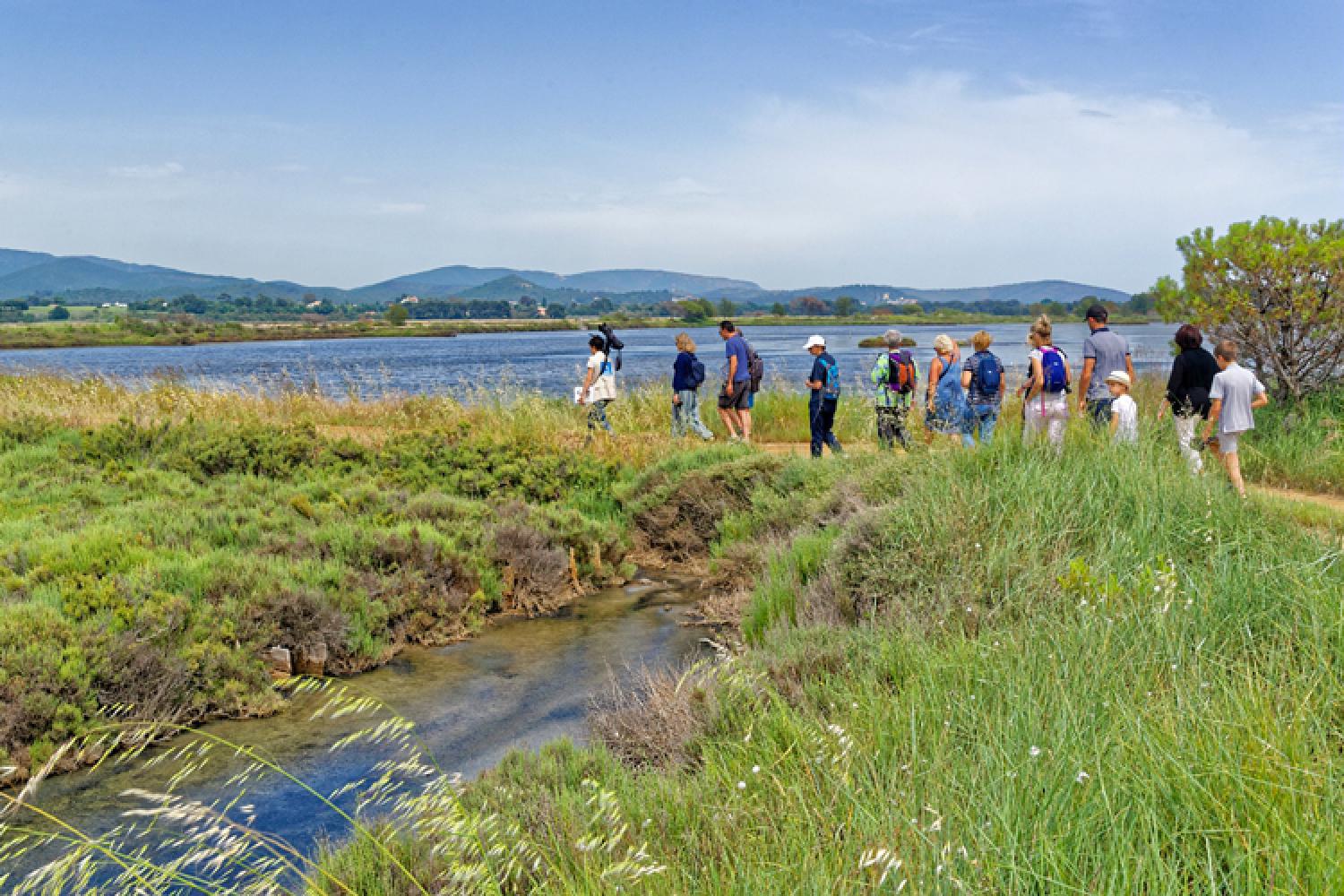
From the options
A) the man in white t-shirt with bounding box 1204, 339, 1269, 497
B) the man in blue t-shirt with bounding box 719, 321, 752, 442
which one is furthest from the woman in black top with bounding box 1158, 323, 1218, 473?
the man in blue t-shirt with bounding box 719, 321, 752, 442

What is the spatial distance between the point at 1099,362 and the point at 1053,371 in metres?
0.97

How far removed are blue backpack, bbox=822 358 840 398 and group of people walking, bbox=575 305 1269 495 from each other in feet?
0.05

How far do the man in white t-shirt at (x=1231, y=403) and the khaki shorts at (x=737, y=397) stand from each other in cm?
619

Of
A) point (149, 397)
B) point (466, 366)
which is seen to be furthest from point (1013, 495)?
point (466, 366)

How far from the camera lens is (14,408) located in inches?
565

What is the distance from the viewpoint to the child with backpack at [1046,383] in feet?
31.1

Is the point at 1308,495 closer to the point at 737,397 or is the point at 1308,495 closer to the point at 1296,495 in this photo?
the point at 1296,495

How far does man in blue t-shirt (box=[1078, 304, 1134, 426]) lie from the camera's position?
995 cm

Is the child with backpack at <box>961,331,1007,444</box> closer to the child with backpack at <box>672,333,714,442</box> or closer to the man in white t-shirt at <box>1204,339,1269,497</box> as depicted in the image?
the man in white t-shirt at <box>1204,339,1269,497</box>

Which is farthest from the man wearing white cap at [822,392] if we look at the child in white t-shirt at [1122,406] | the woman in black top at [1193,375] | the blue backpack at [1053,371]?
the woman in black top at [1193,375]

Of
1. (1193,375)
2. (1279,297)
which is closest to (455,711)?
(1193,375)

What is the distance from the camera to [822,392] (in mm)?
12195

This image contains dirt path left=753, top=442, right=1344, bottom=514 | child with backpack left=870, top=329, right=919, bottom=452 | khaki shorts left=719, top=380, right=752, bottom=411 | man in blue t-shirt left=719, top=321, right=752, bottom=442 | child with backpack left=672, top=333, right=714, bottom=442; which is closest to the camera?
dirt path left=753, top=442, right=1344, bottom=514

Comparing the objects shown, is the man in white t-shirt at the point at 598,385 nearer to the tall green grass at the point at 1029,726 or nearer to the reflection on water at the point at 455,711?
the reflection on water at the point at 455,711
